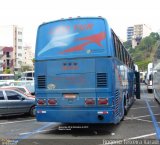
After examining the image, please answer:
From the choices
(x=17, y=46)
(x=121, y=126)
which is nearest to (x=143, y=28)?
(x=17, y=46)

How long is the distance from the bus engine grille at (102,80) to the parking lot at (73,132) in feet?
5.18

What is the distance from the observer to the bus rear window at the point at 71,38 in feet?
40.2

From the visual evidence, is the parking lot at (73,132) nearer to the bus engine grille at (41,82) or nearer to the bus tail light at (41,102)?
the bus tail light at (41,102)

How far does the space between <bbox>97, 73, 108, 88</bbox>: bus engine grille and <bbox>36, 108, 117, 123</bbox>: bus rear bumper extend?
81 cm

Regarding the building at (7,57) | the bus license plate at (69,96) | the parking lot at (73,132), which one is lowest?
the parking lot at (73,132)

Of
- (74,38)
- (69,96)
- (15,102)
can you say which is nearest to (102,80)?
(69,96)

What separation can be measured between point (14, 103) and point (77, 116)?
232 inches

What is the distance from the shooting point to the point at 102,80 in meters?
12.0

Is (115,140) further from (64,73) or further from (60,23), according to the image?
(60,23)

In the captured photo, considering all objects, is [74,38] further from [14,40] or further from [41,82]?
[14,40]

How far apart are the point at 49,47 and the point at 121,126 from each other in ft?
13.2

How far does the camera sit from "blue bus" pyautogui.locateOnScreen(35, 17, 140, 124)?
12016 mm

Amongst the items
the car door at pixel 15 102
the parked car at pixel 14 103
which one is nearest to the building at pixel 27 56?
the parked car at pixel 14 103

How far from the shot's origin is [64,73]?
40.6 ft
